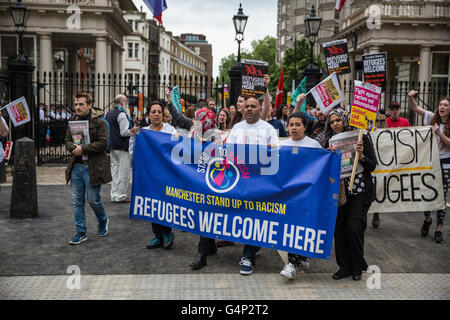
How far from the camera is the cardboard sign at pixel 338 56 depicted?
7.19 metres

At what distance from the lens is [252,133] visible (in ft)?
17.3

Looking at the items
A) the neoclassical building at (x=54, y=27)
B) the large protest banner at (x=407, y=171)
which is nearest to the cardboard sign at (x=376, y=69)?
the large protest banner at (x=407, y=171)

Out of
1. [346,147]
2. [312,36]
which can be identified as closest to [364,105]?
[346,147]

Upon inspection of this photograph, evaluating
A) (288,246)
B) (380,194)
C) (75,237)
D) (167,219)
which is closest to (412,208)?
(380,194)

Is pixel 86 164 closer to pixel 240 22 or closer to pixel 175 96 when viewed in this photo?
pixel 175 96

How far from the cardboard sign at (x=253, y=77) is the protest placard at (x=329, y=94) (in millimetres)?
1988

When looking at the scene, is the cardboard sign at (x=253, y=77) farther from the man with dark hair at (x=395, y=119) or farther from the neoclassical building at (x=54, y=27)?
the neoclassical building at (x=54, y=27)

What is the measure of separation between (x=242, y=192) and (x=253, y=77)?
3274mm

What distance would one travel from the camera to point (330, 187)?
4707mm

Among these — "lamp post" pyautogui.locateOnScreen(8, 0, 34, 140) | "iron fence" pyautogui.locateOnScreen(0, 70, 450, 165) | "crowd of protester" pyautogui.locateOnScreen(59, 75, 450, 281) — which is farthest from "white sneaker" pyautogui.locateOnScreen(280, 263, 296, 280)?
"lamp post" pyautogui.locateOnScreen(8, 0, 34, 140)

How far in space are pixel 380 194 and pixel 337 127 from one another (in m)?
2.06

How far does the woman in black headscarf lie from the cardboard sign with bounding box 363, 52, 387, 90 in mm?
2107

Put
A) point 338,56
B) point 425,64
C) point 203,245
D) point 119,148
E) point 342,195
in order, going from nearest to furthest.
A: 1. point 342,195
2. point 203,245
3. point 338,56
4. point 119,148
5. point 425,64

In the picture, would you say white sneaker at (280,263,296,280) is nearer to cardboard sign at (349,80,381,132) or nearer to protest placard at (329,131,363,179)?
protest placard at (329,131,363,179)
